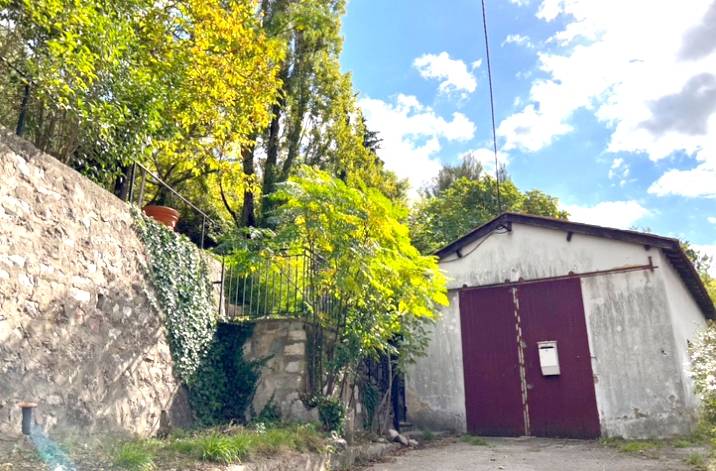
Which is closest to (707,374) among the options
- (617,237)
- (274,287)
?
(617,237)

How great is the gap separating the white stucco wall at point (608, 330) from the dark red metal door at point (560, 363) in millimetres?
198

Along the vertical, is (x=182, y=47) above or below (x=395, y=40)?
below

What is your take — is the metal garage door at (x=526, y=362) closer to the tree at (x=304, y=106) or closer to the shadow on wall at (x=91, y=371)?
the shadow on wall at (x=91, y=371)

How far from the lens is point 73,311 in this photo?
505 cm

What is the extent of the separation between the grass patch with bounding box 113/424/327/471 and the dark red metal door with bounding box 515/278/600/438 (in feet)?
18.7

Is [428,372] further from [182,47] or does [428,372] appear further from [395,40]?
[182,47]

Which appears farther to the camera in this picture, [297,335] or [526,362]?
[526,362]

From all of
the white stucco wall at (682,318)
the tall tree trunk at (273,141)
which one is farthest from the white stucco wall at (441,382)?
the tall tree trunk at (273,141)

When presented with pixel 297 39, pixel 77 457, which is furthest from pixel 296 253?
pixel 297 39

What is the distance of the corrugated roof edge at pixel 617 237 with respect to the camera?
969 centimetres

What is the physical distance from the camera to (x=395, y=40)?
35.3 feet

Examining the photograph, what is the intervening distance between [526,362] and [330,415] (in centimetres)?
531

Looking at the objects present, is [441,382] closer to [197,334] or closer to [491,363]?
[491,363]

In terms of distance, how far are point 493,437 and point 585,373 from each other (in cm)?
217
